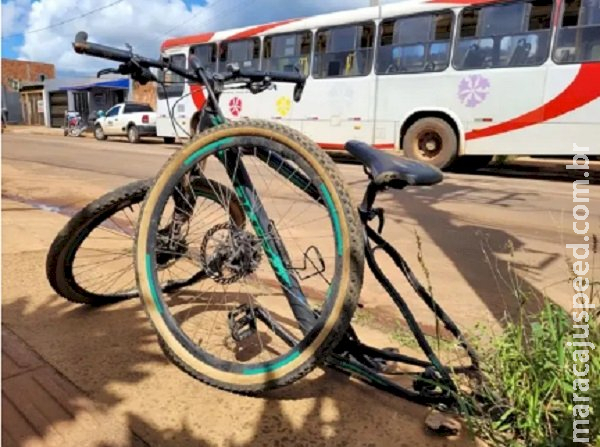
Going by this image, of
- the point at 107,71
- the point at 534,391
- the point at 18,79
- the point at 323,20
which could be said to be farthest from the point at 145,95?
the point at 534,391

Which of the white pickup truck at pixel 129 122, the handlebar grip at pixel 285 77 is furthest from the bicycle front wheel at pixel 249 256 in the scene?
the white pickup truck at pixel 129 122

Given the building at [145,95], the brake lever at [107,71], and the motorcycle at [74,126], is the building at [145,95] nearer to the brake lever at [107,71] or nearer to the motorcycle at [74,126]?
the motorcycle at [74,126]

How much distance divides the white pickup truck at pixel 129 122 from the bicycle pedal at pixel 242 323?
20.4 metres

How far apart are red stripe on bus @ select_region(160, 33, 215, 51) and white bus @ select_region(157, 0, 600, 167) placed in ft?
Result: 4.68

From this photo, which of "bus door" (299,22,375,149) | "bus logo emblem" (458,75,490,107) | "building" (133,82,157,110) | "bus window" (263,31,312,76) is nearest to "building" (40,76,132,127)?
"building" (133,82,157,110)

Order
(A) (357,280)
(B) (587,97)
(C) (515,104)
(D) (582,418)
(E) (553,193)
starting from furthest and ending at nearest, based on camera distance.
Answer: (C) (515,104) → (B) (587,97) → (E) (553,193) → (A) (357,280) → (D) (582,418)

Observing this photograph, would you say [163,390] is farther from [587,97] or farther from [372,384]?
[587,97]

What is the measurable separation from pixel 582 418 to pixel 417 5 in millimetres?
10932

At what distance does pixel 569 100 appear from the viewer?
31.4 ft

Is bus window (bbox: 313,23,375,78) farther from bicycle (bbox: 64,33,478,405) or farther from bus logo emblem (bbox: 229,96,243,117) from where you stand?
bicycle (bbox: 64,33,478,405)

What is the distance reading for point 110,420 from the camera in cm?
205

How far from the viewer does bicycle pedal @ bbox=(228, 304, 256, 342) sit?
2.45 meters

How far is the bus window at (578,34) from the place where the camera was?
916cm

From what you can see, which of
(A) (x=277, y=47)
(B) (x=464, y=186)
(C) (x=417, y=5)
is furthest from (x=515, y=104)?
(A) (x=277, y=47)
